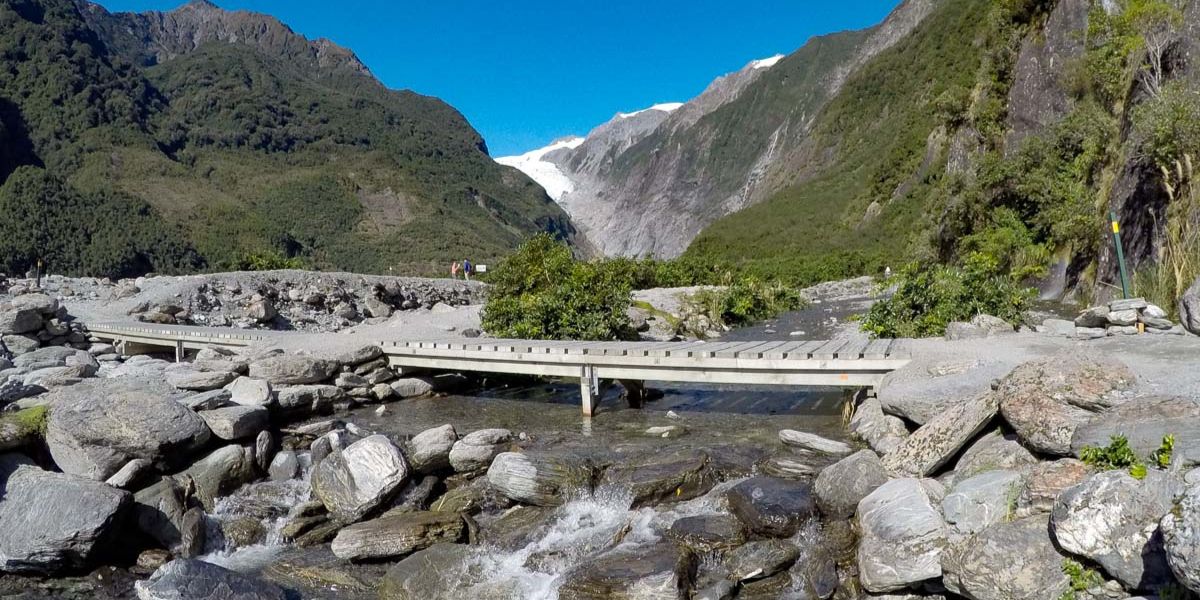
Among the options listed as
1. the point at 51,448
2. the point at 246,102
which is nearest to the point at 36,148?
the point at 246,102

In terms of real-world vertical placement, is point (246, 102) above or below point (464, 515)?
above

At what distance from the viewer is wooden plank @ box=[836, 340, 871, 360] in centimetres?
1058

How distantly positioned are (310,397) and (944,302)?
11.9 meters

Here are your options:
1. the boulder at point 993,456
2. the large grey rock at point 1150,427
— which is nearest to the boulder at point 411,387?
the boulder at point 993,456

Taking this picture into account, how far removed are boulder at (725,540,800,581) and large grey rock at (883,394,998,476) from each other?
155 centimetres

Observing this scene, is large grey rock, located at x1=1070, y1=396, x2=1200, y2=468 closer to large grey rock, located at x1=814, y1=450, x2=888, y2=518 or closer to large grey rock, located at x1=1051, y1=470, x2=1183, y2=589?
large grey rock, located at x1=1051, y1=470, x2=1183, y2=589

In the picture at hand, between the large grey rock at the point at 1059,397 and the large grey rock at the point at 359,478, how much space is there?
677 centimetres

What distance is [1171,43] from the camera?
16.5m

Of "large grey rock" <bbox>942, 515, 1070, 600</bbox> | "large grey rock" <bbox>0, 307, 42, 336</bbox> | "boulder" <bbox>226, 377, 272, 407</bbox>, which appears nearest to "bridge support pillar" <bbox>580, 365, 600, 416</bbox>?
"boulder" <bbox>226, 377, 272, 407</bbox>

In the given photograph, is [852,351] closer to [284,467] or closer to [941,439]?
[941,439]

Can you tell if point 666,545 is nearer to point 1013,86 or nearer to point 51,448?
point 51,448

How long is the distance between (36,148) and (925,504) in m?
121

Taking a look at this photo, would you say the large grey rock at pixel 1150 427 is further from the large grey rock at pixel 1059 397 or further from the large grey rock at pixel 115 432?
the large grey rock at pixel 115 432

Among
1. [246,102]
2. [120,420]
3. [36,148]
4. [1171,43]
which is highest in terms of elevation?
[246,102]
